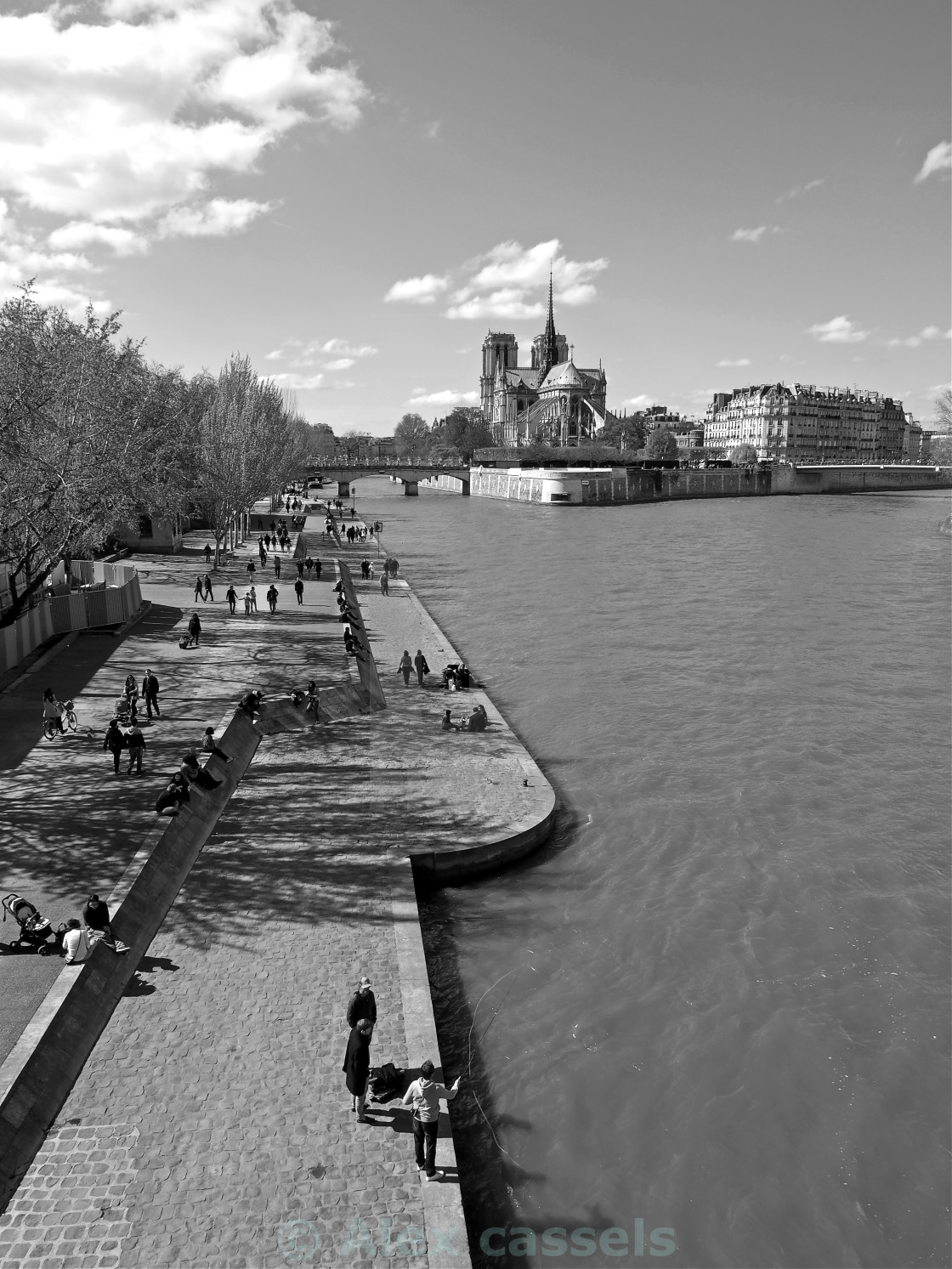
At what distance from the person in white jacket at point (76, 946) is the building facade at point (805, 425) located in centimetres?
17530

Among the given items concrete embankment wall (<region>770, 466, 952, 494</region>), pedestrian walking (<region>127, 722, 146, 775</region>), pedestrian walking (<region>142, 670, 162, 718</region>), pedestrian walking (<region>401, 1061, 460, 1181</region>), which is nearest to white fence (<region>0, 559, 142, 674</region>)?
pedestrian walking (<region>142, 670, 162, 718</region>)

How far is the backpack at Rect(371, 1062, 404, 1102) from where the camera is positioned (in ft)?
22.5

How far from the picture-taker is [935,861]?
1305cm

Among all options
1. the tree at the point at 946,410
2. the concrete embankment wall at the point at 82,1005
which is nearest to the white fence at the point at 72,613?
the concrete embankment wall at the point at 82,1005

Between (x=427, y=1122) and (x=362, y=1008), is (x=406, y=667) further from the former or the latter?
(x=427, y=1122)

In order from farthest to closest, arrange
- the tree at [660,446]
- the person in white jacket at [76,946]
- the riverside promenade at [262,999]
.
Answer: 1. the tree at [660,446]
2. the person in white jacket at [76,946]
3. the riverside promenade at [262,999]

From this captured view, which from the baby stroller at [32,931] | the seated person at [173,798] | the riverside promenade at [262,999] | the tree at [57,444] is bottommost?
the riverside promenade at [262,999]

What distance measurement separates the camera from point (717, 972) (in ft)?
33.3

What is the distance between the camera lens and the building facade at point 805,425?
7028 inches

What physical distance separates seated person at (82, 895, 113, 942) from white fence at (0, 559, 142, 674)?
30.4 ft

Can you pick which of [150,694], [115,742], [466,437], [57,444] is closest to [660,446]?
[466,437]

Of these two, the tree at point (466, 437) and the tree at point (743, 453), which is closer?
the tree at point (466, 437)

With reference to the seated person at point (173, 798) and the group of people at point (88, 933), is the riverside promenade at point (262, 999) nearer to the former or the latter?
the seated person at point (173, 798)

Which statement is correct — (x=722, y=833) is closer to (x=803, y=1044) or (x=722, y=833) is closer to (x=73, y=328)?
(x=803, y=1044)
